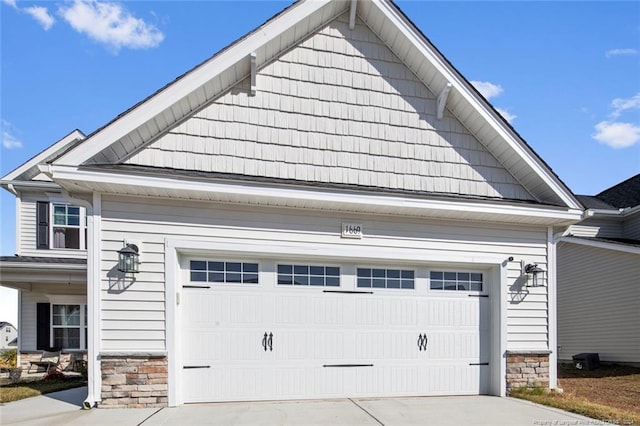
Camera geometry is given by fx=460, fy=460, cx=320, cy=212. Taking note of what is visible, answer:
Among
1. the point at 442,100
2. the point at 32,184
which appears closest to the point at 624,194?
the point at 442,100

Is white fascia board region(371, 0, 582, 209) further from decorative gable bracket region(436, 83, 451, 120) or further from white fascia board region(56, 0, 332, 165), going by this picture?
white fascia board region(56, 0, 332, 165)

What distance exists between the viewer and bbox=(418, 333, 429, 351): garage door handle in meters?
7.74

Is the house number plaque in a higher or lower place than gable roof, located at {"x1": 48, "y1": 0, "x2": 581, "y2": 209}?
lower

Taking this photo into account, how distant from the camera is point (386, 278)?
25.4 ft

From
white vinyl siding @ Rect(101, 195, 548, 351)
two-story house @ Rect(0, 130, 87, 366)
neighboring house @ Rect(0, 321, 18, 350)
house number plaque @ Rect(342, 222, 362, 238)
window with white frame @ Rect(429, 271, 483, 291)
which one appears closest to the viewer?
white vinyl siding @ Rect(101, 195, 548, 351)

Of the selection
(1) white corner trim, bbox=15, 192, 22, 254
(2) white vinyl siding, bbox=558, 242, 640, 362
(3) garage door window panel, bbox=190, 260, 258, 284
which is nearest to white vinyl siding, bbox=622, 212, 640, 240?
(2) white vinyl siding, bbox=558, 242, 640, 362

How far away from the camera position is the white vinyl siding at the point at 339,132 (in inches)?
279

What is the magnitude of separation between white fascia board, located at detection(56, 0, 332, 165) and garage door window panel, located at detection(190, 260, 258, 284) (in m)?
2.15

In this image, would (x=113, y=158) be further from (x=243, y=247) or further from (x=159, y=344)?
(x=159, y=344)

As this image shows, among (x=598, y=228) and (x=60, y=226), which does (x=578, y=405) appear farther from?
(x=60, y=226)

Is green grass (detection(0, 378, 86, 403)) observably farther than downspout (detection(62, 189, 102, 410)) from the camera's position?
Yes

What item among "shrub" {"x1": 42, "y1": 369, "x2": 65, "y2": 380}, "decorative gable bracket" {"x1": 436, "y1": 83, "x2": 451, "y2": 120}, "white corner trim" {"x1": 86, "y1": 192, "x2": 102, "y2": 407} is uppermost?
"decorative gable bracket" {"x1": 436, "y1": 83, "x2": 451, "y2": 120}

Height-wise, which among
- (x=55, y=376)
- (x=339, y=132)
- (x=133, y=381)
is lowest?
(x=55, y=376)

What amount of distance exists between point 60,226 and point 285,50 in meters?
9.82
